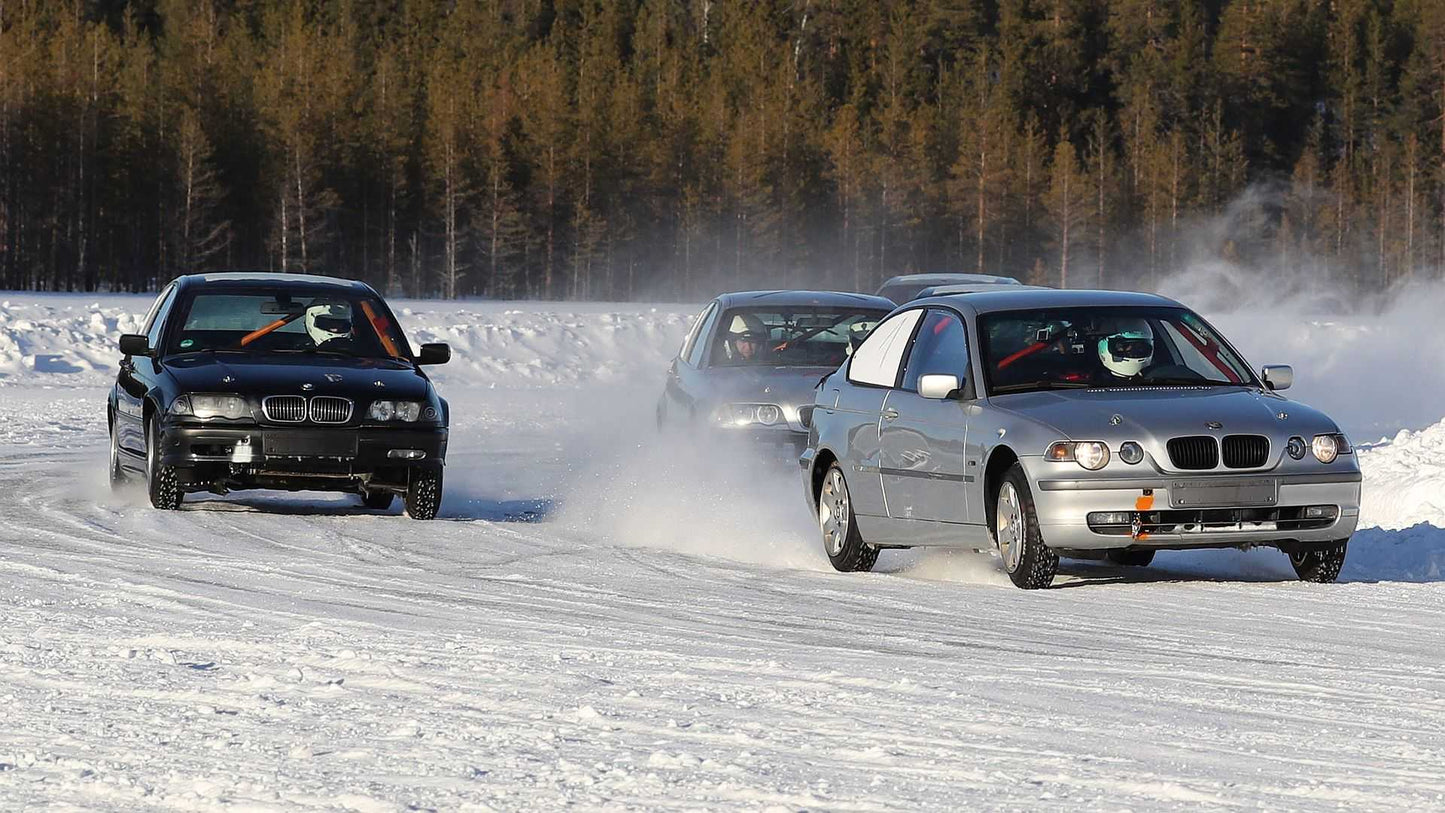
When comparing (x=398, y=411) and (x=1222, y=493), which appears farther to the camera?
(x=398, y=411)

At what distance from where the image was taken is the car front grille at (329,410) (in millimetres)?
13016

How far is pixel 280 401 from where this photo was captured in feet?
42.7

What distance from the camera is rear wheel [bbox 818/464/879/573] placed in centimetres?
1096

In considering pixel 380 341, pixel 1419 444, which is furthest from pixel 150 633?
pixel 1419 444

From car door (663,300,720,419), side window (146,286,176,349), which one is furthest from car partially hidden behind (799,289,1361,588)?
side window (146,286,176,349)

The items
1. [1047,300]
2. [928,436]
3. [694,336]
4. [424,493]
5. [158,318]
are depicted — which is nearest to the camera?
[928,436]

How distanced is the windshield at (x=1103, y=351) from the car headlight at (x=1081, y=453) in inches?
30.5

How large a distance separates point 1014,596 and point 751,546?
2.78 metres

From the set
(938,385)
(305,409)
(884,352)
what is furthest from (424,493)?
(938,385)

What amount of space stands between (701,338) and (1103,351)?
567cm

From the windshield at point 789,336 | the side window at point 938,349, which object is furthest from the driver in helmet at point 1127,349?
the windshield at point 789,336

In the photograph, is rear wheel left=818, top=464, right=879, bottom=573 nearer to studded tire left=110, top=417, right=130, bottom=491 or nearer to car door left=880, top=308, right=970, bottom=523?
car door left=880, top=308, right=970, bottom=523

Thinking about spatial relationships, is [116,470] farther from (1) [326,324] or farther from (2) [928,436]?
(2) [928,436]

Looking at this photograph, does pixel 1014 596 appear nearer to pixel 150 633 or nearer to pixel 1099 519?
pixel 1099 519
